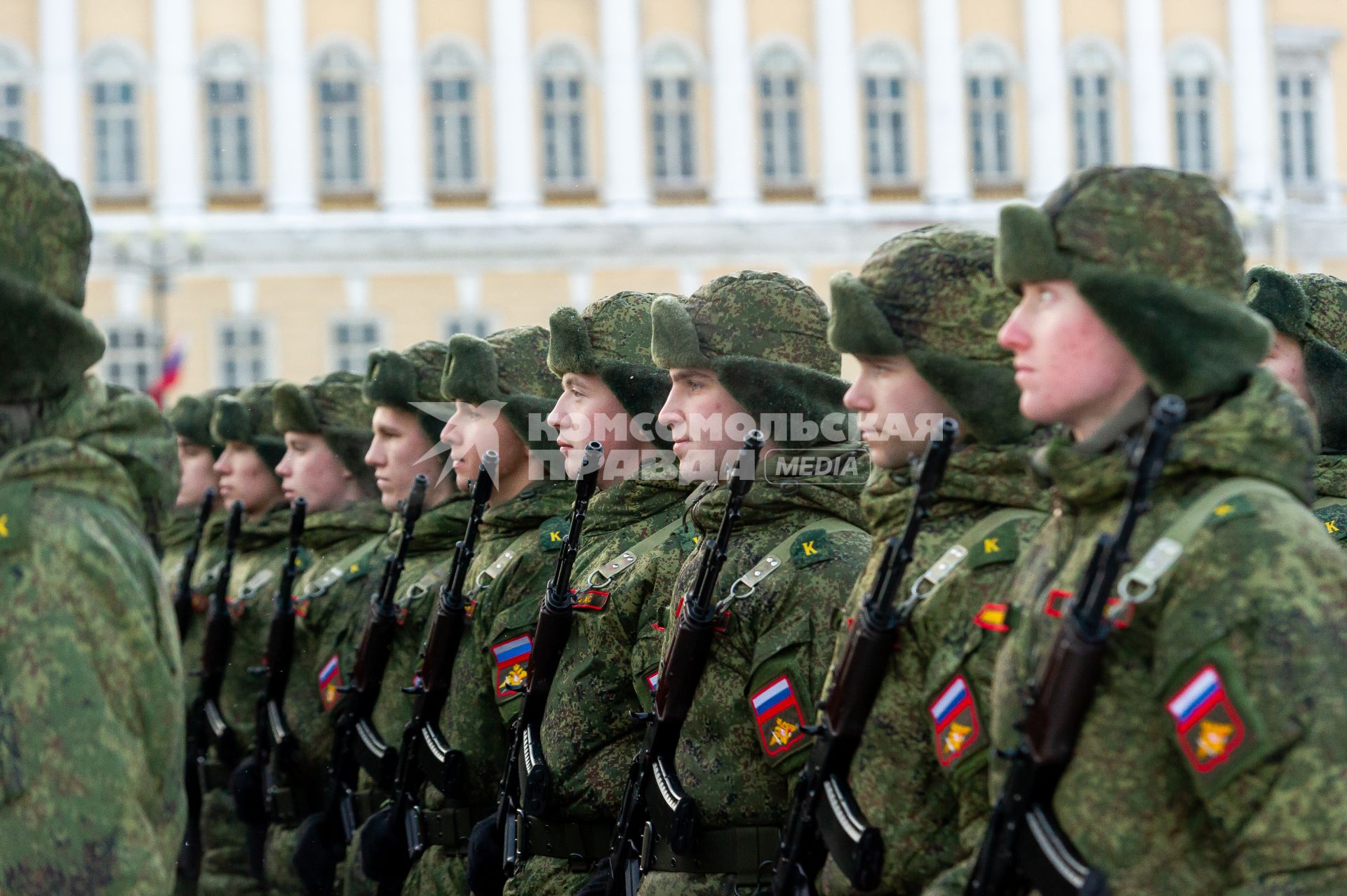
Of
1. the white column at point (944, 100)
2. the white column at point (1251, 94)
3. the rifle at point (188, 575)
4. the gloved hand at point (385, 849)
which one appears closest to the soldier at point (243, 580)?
the rifle at point (188, 575)

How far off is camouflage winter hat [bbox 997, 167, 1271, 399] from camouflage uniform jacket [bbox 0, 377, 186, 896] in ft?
5.31

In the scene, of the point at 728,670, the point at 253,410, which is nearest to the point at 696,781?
the point at 728,670

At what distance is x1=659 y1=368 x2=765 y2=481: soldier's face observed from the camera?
5.43m

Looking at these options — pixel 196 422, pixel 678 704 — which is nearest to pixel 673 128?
pixel 196 422

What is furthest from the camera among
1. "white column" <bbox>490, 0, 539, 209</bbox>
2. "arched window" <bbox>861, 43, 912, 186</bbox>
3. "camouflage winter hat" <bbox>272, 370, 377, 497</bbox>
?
"arched window" <bbox>861, 43, 912, 186</bbox>

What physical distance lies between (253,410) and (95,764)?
6335 millimetres

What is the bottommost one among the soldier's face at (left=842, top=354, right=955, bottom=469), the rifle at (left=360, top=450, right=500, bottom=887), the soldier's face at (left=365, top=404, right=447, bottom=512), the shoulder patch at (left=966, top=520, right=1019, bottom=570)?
the rifle at (left=360, top=450, right=500, bottom=887)

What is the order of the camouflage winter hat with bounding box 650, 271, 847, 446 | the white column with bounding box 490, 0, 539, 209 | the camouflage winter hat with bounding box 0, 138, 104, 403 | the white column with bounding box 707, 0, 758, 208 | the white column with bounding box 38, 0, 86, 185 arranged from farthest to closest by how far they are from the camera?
1. the white column with bounding box 707, 0, 758, 208
2. the white column with bounding box 490, 0, 539, 209
3. the white column with bounding box 38, 0, 86, 185
4. the camouflage winter hat with bounding box 650, 271, 847, 446
5. the camouflage winter hat with bounding box 0, 138, 104, 403

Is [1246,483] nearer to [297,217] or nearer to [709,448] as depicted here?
[709,448]

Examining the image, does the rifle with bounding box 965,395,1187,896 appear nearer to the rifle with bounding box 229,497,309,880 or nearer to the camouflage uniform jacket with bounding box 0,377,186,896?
the camouflage uniform jacket with bounding box 0,377,186,896

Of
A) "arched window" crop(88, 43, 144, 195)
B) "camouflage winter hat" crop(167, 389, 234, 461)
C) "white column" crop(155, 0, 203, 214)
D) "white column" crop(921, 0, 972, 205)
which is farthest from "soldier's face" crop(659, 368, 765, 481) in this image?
"white column" crop(921, 0, 972, 205)

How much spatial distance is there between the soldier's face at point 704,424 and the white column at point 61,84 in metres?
31.0

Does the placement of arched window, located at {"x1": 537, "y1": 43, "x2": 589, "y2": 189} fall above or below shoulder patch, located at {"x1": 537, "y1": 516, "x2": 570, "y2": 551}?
above

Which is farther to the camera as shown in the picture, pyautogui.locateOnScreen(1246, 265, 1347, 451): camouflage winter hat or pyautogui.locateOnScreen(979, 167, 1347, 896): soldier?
pyautogui.locateOnScreen(1246, 265, 1347, 451): camouflage winter hat
